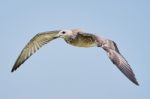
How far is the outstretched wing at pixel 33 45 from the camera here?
1752 cm

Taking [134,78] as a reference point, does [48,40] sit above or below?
above

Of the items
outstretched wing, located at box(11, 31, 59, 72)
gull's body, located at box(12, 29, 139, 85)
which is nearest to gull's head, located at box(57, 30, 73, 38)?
gull's body, located at box(12, 29, 139, 85)

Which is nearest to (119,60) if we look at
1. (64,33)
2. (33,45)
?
(64,33)

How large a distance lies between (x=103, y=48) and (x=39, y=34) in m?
3.75

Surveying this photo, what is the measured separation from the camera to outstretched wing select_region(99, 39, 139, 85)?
13.3m

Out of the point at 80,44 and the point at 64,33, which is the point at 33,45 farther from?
the point at 80,44

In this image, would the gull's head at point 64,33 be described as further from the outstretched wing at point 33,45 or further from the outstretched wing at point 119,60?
the outstretched wing at point 119,60

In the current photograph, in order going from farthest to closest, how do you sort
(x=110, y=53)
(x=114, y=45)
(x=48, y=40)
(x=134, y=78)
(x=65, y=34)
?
(x=48, y=40) → (x=65, y=34) → (x=114, y=45) → (x=110, y=53) → (x=134, y=78)

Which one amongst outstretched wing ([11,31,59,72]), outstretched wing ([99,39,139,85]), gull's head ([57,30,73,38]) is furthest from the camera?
outstretched wing ([11,31,59,72])

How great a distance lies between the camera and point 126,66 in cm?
1380

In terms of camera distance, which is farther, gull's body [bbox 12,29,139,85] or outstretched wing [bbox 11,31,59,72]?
outstretched wing [bbox 11,31,59,72]

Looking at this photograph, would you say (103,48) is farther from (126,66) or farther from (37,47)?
(37,47)

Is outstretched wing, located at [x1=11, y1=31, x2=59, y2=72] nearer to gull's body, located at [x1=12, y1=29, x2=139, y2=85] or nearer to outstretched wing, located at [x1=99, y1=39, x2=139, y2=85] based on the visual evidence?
gull's body, located at [x1=12, y1=29, x2=139, y2=85]

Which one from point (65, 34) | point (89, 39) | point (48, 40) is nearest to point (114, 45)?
point (89, 39)
